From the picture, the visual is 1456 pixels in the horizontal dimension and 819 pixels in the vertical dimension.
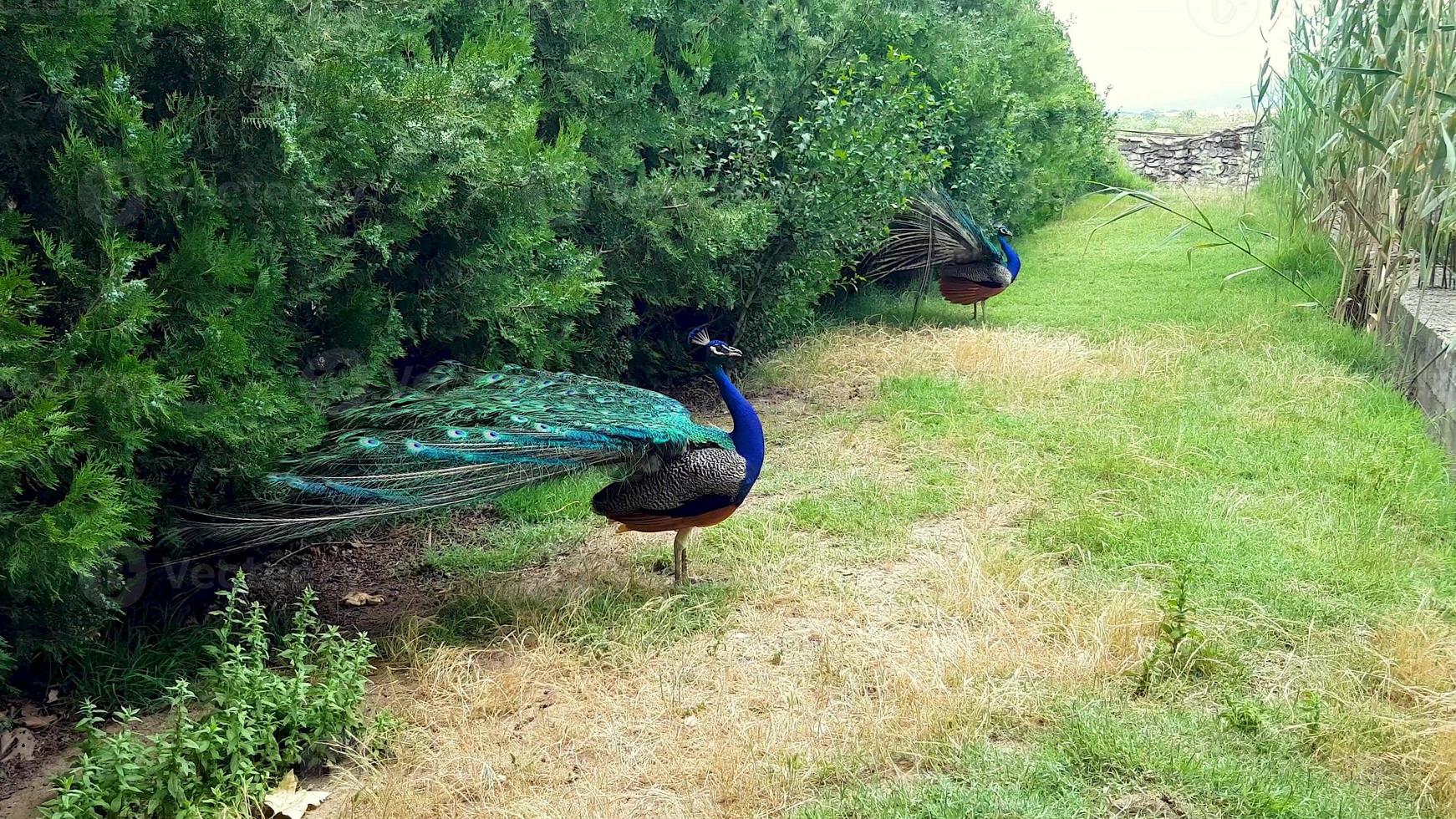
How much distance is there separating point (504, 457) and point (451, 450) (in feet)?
0.59

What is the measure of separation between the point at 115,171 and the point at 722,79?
4.56 m

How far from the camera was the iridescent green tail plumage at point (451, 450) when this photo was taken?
11.6 ft

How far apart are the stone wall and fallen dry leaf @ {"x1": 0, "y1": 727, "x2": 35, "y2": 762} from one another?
1928 cm

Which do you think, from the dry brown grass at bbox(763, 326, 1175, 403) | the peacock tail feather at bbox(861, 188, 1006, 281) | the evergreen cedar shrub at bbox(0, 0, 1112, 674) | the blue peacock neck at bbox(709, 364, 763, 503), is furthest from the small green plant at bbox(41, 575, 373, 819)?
the peacock tail feather at bbox(861, 188, 1006, 281)

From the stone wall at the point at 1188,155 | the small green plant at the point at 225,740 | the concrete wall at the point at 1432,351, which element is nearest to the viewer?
the small green plant at the point at 225,740

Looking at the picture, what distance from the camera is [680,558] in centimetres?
430

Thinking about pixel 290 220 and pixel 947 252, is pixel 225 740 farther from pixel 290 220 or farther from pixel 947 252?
pixel 947 252

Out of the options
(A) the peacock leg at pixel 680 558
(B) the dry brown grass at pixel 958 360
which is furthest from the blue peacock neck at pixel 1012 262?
(A) the peacock leg at pixel 680 558

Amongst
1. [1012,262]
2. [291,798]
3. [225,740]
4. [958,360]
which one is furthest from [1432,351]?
[225,740]

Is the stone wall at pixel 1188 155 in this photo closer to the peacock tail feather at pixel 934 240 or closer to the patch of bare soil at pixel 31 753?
the peacock tail feather at pixel 934 240

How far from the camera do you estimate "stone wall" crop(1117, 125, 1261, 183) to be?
1930cm

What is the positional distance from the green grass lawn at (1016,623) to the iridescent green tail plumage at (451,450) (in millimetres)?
584

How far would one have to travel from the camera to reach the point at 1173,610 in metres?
3.63

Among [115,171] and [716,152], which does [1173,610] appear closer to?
[115,171]
